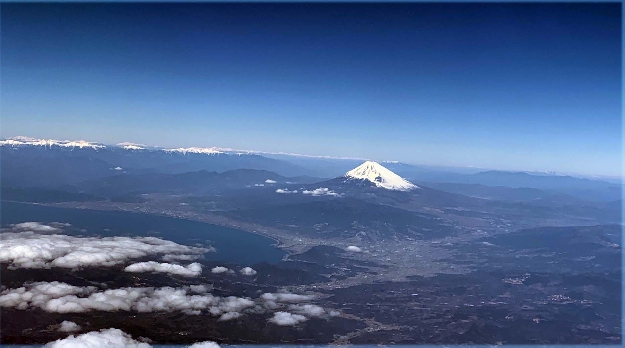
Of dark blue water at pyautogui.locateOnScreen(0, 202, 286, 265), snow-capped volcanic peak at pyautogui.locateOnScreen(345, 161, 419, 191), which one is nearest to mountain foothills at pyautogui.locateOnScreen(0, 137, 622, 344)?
dark blue water at pyautogui.locateOnScreen(0, 202, 286, 265)

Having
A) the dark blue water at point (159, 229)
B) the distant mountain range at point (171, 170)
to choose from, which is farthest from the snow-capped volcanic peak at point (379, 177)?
the dark blue water at point (159, 229)

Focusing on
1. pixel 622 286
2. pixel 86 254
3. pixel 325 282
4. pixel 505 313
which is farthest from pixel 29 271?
pixel 622 286

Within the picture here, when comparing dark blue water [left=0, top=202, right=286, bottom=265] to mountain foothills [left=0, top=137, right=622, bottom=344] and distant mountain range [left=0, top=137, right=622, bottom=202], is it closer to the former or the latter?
mountain foothills [left=0, top=137, right=622, bottom=344]

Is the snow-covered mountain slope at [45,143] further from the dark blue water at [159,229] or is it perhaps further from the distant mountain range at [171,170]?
the dark blue water at [159,229]

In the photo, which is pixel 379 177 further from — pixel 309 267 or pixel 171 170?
pixel 171 170

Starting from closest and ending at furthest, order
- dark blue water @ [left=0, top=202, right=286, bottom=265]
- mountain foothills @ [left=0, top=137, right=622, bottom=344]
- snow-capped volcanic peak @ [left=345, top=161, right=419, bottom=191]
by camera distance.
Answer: mountain foothills @ [left=0, top=137, right=622, bottom=344]
dark blue water @ [left=0, top=202, right=286, bottom=265]
snow-capped volcanic peak @ [left=345, top=161, right=419, bottom=191]

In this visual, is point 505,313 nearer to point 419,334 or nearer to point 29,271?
point 419,334

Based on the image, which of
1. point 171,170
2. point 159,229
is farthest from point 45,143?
point 159,229
